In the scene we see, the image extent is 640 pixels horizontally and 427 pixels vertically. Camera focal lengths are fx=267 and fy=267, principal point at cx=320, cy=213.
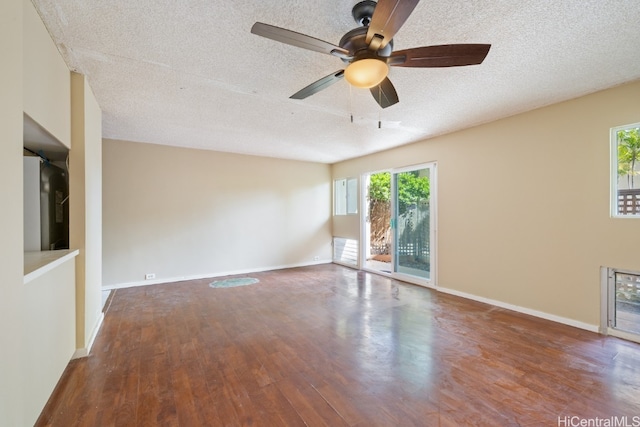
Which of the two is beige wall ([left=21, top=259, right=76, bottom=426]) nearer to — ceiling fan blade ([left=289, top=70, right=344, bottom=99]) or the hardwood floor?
the hardwood floor

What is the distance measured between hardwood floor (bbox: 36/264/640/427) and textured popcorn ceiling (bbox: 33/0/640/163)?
245 centimetres

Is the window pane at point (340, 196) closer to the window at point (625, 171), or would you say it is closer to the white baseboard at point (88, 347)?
the window at point (625, 171)

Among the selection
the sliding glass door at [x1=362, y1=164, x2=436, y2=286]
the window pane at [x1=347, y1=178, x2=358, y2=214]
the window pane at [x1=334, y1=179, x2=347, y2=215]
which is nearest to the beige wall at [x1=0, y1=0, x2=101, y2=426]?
the sliding glass door at [x1=362, y1=164, x2=436, y2=286]

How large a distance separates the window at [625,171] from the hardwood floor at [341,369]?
1290mm

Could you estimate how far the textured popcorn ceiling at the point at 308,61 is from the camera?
164 centimetres

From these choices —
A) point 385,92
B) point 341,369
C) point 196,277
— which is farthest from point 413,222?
point 196,277

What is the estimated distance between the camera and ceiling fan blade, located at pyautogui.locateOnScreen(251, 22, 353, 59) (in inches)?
54.7

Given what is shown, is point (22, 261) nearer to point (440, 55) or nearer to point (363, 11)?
point (363, 11)

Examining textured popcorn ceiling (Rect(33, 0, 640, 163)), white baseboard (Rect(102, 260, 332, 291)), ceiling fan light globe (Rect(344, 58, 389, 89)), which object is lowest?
white baseboard (Rect(102, 260, 332, 291))

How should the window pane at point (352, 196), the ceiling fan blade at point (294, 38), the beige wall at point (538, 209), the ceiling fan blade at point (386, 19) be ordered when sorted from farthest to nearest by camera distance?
→ 1. the window pane at point (352, 196)
2. the beige wall at point (538, 209)
3. the ceiling fan blade at point (294, 38)
4. the ceiling fan blade at point (386, 19)

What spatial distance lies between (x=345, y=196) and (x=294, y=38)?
5.02 m

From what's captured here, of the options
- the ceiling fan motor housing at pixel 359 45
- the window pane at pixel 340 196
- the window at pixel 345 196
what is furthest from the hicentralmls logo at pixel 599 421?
the window pane at pixel 340 196

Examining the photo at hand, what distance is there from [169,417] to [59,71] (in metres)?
2.60

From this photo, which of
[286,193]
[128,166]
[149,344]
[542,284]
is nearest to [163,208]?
[128,166]
